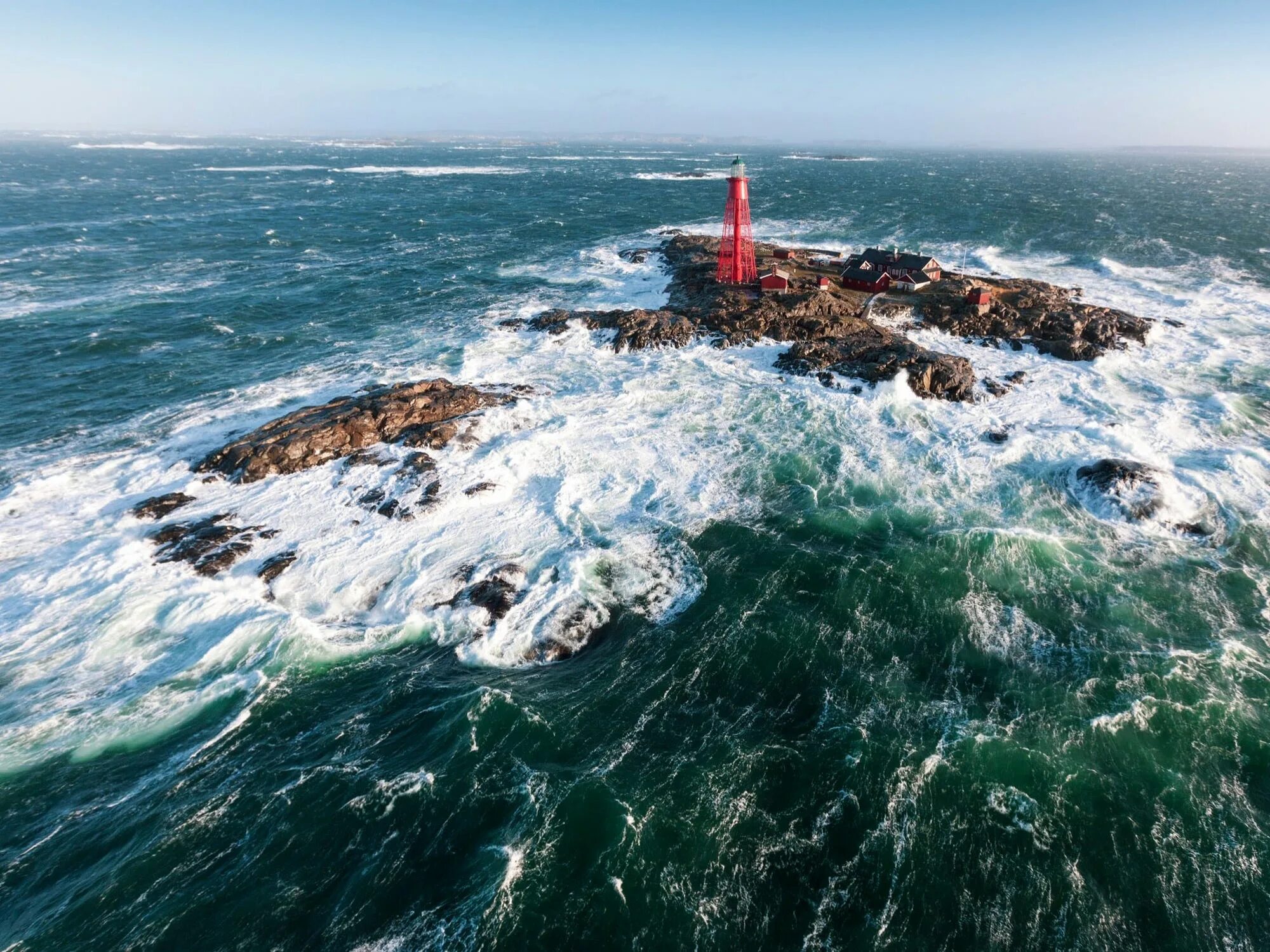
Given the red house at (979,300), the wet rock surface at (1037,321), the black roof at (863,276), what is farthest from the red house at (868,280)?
the red house at (979,300)

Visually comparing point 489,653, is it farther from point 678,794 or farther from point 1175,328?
point 1175,328

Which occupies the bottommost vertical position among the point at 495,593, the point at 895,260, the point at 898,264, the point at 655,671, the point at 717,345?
the point at 655,671

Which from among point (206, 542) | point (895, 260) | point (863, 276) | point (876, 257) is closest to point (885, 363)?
point (863, 276)

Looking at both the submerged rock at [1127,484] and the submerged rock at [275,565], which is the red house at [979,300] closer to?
the submerged rock at [1127,484]

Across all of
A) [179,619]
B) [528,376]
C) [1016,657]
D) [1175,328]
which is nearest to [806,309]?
[528,376]

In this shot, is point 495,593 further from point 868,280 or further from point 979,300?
point 868,280

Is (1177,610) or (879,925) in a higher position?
(1177,610)
